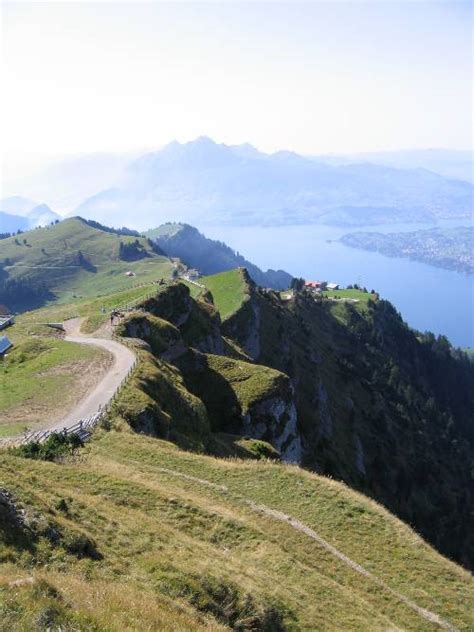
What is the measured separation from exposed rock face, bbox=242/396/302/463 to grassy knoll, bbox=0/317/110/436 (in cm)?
1692

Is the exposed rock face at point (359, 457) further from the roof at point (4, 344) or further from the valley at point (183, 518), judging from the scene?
the roof at point (4, 344)

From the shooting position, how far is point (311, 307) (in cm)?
18888

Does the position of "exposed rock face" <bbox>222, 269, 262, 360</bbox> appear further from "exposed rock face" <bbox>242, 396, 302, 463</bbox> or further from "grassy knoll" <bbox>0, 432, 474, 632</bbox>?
"grassy knoll" <bbox>0, 432, 474, 632</bbox>

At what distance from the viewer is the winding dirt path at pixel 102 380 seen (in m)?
41.9

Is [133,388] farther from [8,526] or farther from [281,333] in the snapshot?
[281,333]

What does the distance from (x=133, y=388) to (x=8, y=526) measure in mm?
28099

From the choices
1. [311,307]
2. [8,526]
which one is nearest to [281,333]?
[311,307]

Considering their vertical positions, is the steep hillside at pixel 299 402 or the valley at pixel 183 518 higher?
the valley at pixel 183 518

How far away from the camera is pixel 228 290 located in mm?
117625

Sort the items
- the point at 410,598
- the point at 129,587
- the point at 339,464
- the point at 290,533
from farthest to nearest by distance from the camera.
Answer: the point at 339,464 → the point at 290,533 → the point at 410,598 → the point at 129,587

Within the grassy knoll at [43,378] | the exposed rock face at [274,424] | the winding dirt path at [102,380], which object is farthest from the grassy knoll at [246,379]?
the grassy knoll at [43,378]

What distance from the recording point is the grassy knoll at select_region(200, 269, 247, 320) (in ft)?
350

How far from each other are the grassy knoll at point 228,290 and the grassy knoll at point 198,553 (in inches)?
2732

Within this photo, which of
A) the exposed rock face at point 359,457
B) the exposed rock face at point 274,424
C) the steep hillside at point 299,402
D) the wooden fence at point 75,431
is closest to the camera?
the wooden fence at point 75,431
